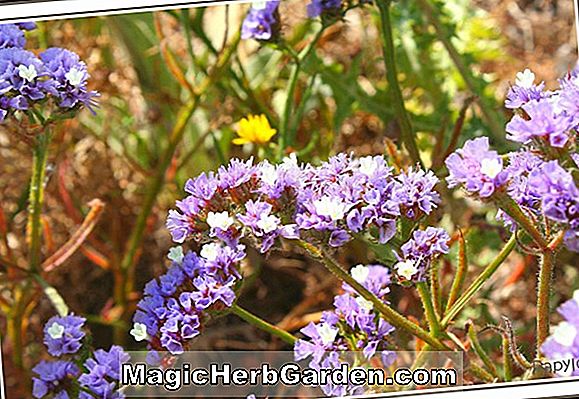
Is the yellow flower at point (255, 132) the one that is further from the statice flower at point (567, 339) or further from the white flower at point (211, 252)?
the statice flower at point (567, 339)

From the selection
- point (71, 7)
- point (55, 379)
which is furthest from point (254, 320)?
point (71, 7)

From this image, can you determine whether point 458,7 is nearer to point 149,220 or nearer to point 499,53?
point 499,53

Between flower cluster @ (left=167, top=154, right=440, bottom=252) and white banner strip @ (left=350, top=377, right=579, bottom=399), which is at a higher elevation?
flower cluster @ (left=167, top=154, right=440, bottom=252)

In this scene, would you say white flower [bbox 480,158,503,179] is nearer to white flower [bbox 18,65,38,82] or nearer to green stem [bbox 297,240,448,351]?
green stem [bbox 297,240,448,351]

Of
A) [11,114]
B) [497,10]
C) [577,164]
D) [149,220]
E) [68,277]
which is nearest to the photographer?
[577,164]

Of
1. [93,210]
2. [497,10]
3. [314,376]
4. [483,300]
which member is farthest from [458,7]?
[314,376]

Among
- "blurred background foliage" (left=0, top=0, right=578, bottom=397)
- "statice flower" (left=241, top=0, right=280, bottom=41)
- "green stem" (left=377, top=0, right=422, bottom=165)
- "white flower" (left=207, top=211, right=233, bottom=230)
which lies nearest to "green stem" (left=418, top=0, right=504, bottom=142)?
"blurred background foliage" (left=0, top=0, right=578, bottom=397)
